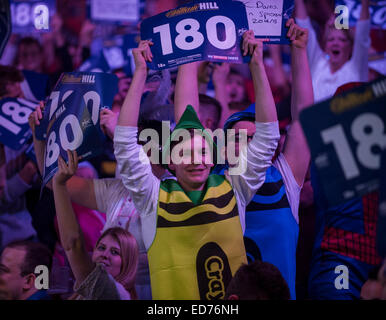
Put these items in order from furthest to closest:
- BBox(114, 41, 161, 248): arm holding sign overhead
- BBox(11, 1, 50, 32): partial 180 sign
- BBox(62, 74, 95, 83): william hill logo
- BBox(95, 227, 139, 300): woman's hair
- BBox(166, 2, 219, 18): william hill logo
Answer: BBox(11, 1, 50, 32): partial 180 sign
BBox(62, 74, 95, 83): william hill logo
BBox(166, 2, 219, 18): william hill logo
BBox(95, 227, 139, 300): woman's hair
BBox(114, 41, 161, 248): arm holding sign overhead

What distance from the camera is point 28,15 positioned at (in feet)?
9.46

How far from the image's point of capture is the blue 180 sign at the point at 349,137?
7.13ft

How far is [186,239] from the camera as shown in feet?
7.83

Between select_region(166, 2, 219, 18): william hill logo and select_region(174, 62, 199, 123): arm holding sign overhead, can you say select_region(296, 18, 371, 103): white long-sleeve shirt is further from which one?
select_region(174, 62, 199, 123): arm holding sign overhead

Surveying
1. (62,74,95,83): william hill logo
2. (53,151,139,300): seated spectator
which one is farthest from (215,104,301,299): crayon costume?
(62,74,95,83): william hill logo

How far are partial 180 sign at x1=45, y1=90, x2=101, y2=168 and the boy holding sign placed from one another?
298 mm

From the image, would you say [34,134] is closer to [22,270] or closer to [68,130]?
[68,130]

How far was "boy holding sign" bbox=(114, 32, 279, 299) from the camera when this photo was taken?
93.4 inches

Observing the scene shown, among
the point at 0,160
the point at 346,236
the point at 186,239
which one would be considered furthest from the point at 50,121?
the point at 346,236

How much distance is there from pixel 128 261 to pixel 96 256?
0.52 feet

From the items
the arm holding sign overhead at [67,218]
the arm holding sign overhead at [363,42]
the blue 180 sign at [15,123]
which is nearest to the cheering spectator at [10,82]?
the blue 180 sign at [15,123]

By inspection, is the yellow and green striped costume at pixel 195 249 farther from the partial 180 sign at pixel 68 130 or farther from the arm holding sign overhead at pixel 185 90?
the partial 180 sign at pixel 68 130

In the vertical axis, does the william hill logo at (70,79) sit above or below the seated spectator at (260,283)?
above
